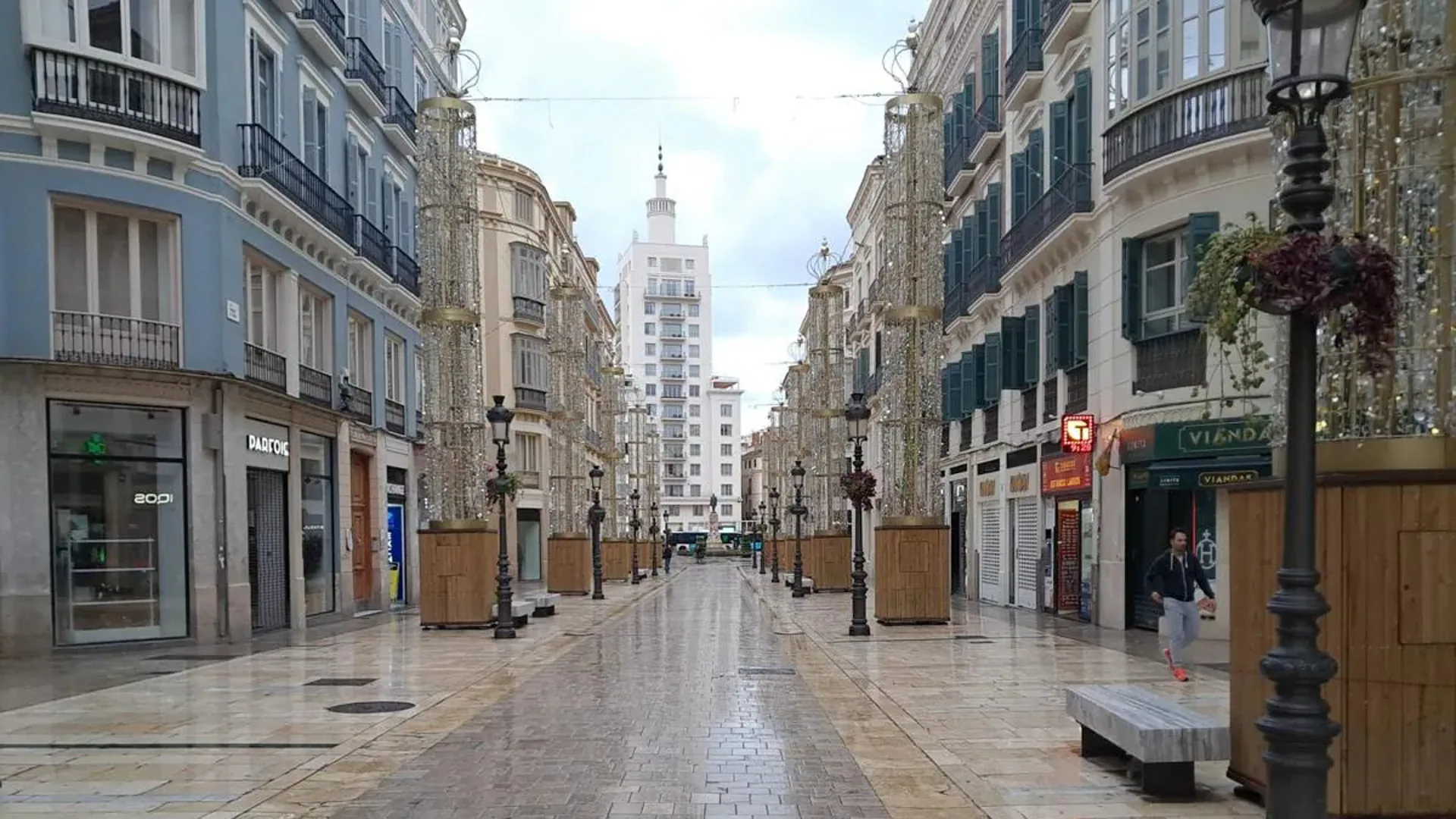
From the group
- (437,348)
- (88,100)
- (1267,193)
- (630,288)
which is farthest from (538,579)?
(630,288)

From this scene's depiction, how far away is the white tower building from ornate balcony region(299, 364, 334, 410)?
95379mm

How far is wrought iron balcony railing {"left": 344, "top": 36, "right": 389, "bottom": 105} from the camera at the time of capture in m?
24.8

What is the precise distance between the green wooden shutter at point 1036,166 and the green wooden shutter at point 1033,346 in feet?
7.54

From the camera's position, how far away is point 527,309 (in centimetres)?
4972

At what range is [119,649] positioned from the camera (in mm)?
16734

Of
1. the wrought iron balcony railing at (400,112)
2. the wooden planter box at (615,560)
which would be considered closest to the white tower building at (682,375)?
the wooden planter box at (615,560)

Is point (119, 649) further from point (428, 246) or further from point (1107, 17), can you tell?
point (1107, 17)

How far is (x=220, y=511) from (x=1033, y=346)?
16.5 metres

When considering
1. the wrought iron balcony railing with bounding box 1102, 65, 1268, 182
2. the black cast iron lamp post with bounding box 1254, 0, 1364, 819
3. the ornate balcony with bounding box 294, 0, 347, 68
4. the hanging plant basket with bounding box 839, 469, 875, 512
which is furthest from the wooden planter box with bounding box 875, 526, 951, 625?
the ornate balcony with bounding box 294, 0, 347, 68

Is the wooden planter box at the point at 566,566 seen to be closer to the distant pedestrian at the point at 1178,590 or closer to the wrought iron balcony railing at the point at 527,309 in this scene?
the wrought iron balcony railing at the point at 527,309

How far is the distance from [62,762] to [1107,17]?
60.5 ft

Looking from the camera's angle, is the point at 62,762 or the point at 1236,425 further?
the point at 1236,425

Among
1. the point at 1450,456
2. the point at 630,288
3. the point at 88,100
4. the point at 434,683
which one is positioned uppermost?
the point at 630,288

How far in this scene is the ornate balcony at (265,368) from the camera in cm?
1947
